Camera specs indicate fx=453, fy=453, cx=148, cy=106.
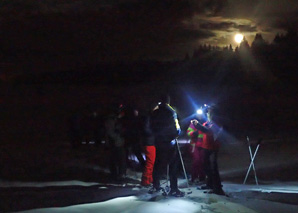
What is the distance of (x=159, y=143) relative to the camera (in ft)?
27.1

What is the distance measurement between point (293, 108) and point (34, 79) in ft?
92.5

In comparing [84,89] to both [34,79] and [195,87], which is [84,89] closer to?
[34,79]

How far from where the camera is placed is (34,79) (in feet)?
167

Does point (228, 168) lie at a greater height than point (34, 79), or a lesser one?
lesser

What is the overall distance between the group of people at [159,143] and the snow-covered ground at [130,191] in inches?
14.6

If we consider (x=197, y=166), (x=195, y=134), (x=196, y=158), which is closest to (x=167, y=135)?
(x=195, y=134)

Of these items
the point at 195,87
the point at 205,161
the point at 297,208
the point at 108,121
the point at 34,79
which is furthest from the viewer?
the point at 34,79

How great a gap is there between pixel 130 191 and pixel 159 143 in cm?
159

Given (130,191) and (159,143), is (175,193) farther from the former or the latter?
(130,191)

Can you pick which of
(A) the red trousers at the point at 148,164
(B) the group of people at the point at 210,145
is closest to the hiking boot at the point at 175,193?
(B) the group of people at the point at 210,145

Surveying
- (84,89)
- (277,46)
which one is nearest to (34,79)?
(84,89)

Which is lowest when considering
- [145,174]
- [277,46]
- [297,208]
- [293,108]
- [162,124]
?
[297,208]

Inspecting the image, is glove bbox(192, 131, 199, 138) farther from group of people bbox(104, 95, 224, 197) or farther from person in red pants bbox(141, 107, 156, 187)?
person in red pants bbox(141, 107, 156, 187)

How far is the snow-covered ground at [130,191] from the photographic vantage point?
287 inches
